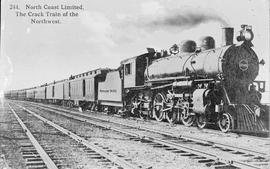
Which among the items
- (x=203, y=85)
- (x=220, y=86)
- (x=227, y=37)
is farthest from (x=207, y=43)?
(x=220, y=86)

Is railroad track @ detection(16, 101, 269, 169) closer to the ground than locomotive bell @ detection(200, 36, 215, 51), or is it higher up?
closer to the ground

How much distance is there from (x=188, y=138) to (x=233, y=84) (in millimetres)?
2981

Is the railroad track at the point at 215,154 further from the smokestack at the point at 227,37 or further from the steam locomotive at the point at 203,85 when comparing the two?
the smokestack at the point at 227,37

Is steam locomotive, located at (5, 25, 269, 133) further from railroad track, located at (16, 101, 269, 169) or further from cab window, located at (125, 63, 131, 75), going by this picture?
railroad track, located at (16, 101, 269, 169)

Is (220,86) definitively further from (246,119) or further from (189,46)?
(189,46)

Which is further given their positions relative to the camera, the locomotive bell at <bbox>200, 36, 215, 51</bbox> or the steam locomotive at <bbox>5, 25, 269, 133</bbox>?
the locomotive bell at <bbox>200, 36, 215, 51</bbox>

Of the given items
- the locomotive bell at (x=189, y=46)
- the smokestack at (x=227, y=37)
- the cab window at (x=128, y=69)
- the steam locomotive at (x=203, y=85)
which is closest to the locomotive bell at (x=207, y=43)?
the steam locomotive at (x=203, y=85)

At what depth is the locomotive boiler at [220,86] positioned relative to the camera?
388 inches

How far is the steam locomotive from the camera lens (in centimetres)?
991

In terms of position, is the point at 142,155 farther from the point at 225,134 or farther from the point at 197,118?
the point at 197,118

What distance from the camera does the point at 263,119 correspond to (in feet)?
32.5

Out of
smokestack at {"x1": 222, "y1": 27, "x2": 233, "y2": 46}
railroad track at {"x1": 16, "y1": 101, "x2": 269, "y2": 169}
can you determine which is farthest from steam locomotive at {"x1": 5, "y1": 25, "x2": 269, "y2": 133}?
railroad track at {"x1": 16, "y1": 101, "x2": 269, "y2": 169}

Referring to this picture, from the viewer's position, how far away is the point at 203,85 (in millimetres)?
10961

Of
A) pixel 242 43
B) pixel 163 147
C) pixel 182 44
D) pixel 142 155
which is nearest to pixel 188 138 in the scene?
pixel 163 147
